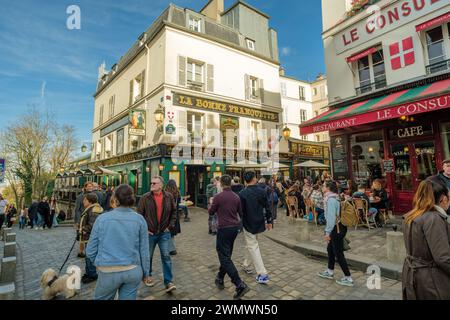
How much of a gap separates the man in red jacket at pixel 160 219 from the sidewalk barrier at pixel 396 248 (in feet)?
12.7

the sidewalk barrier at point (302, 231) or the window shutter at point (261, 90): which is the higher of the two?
the window shutter at point (261, 90)

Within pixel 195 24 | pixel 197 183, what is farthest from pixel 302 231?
pixel 195 24

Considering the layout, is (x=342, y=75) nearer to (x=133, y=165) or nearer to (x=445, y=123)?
(x=445, y=123)

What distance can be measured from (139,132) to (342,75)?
36.7 feet

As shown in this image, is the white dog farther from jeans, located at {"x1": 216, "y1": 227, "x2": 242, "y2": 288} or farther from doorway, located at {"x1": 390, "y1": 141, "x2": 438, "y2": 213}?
doorway, located at {"x1": 390, "y1": 141, "x2": 438, "y2": 213}

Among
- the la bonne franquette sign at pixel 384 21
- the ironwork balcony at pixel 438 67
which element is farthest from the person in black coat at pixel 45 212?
the ironwork balcony at pixel 438 67

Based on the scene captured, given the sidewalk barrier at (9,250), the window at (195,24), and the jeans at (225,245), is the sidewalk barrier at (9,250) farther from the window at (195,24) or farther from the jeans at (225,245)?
the window at (195,24)

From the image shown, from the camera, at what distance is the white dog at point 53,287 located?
133 inches

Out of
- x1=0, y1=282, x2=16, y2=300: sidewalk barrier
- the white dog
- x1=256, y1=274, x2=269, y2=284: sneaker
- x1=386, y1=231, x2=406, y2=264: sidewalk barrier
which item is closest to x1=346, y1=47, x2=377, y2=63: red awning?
x1=386, y1=231, x2=406, y2=264: sidewalk barrier

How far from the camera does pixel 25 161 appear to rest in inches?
862

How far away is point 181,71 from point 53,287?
41.4ft

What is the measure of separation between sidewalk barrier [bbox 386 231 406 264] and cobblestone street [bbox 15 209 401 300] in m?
0.55

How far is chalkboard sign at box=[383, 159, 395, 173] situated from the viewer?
27.0ft
